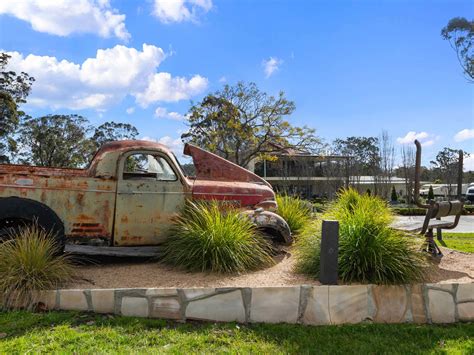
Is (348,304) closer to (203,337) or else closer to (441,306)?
(441,306)

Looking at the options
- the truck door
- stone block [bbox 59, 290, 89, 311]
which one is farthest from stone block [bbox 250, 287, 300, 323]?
the truck door

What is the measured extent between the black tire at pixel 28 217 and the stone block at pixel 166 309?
6.40ft

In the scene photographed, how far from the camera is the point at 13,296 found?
4699 mm

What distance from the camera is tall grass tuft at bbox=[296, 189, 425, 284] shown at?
518cm

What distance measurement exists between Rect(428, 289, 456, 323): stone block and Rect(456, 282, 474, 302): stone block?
0.36ft

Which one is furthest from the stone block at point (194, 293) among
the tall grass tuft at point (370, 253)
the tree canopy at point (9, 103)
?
the tree canopy at point (9, 103)

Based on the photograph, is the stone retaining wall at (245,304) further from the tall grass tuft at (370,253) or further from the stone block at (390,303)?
the tall grass tuft at (370,253)

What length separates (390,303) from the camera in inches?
195

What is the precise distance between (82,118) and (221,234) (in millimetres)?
37511

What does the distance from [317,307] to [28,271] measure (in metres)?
3.39

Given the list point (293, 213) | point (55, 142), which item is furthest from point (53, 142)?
point (293, 213)

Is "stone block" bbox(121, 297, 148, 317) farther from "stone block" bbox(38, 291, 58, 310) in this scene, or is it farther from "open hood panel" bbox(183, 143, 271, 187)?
"open hood panel" bbox(183, 143, 271, 187)

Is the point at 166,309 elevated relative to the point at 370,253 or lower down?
lower down

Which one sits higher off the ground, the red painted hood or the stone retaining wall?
the red painted hood
